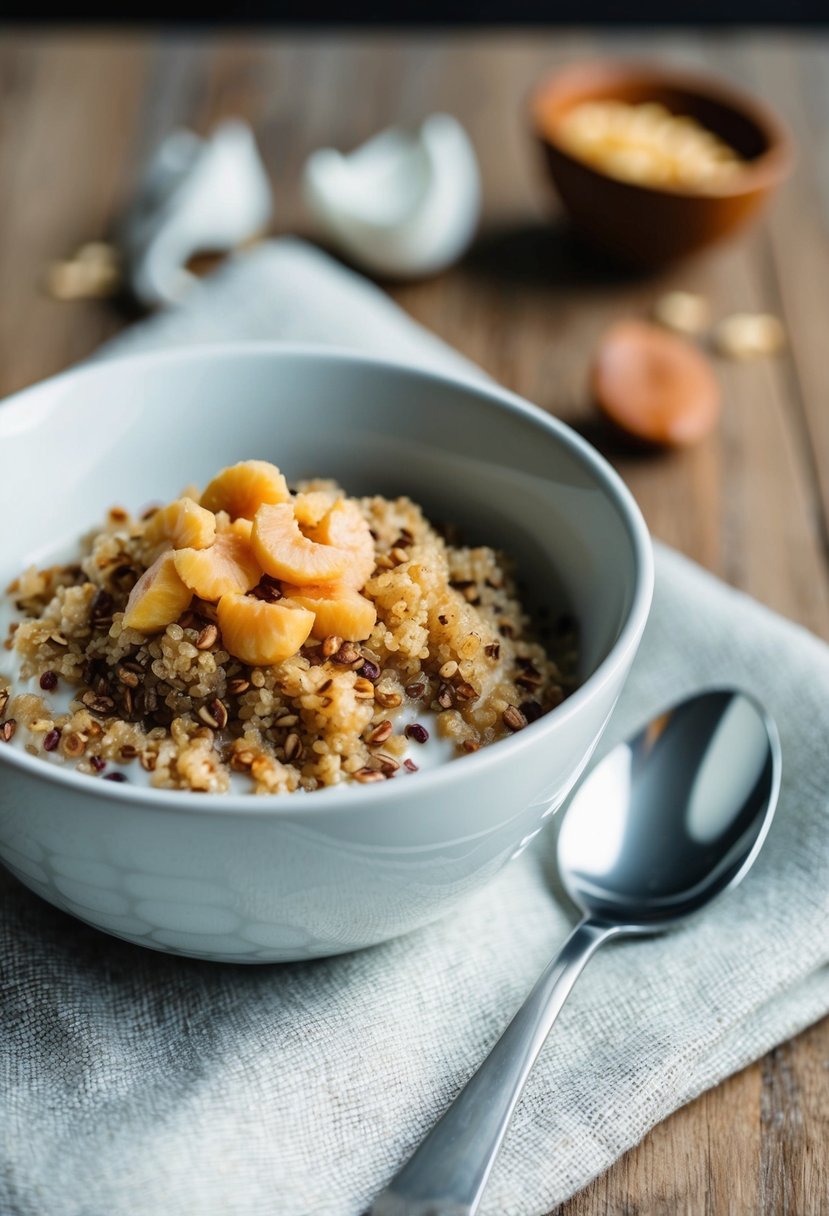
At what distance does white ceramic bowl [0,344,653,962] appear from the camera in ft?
3.89

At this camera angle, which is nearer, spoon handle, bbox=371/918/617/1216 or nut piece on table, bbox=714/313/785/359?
spoon handle, bbox=371/918/617/1216

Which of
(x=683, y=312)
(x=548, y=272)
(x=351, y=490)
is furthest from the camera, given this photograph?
(x=548, y=272)

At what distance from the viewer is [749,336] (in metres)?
2.88

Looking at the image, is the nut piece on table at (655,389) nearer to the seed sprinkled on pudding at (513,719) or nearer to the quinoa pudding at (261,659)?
the quinoa pudding at (261,659)

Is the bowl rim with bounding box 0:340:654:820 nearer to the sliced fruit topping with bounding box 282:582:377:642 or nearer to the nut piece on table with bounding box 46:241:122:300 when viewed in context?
the sliced fruit topping with bounding box 282:582:377:642

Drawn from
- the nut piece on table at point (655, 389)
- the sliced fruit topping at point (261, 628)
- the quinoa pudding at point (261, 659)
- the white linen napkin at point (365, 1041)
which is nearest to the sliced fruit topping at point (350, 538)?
the quinoa pudding at point (261, 659)

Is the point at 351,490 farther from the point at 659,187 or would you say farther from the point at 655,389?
the point at 659,187

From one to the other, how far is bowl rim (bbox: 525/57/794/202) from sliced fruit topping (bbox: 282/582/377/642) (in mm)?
1781

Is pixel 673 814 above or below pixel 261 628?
below

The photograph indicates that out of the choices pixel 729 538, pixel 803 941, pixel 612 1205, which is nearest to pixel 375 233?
pixel 729 538

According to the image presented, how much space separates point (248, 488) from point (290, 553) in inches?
5.8

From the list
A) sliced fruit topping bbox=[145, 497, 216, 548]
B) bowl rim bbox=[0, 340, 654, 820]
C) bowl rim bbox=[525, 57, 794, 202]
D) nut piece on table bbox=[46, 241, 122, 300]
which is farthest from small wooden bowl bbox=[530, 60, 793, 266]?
sliced fruit topping bbox=[145, 497, 216, 548]

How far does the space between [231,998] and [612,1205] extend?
47cm

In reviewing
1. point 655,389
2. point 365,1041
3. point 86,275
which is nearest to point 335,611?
point 365,1041
